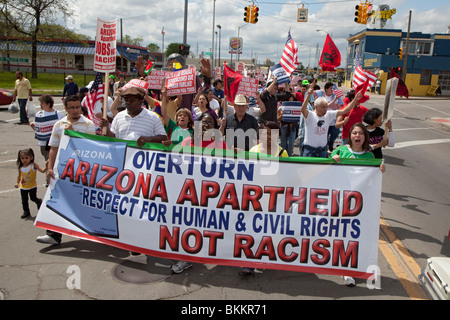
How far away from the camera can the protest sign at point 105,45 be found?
5.27 m

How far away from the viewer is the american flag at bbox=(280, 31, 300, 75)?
7.93 m

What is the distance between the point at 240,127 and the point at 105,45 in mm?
2335

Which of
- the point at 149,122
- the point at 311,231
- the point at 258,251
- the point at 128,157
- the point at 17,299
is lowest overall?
the point at 17,299

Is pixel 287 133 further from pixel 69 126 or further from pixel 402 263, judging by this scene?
pixel 69 126

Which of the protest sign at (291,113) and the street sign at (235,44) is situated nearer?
the protest sign at (291,113)

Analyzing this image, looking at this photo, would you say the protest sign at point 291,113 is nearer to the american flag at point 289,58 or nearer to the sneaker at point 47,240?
the american flag at point 289,58

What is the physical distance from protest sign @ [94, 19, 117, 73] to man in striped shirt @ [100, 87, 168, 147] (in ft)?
3.76

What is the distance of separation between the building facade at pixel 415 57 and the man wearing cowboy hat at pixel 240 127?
40901 millimetres

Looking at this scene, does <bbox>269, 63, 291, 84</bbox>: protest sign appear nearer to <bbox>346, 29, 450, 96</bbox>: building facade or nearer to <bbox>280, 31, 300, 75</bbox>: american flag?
<bbox>280, 31, 300, 75</bbox>: american flag

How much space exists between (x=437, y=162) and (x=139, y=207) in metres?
9.05

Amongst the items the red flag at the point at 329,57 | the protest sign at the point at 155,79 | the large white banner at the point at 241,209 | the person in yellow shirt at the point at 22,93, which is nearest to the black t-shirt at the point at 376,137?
the large white banner at the point at 241,209

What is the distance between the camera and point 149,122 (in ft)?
15.1
